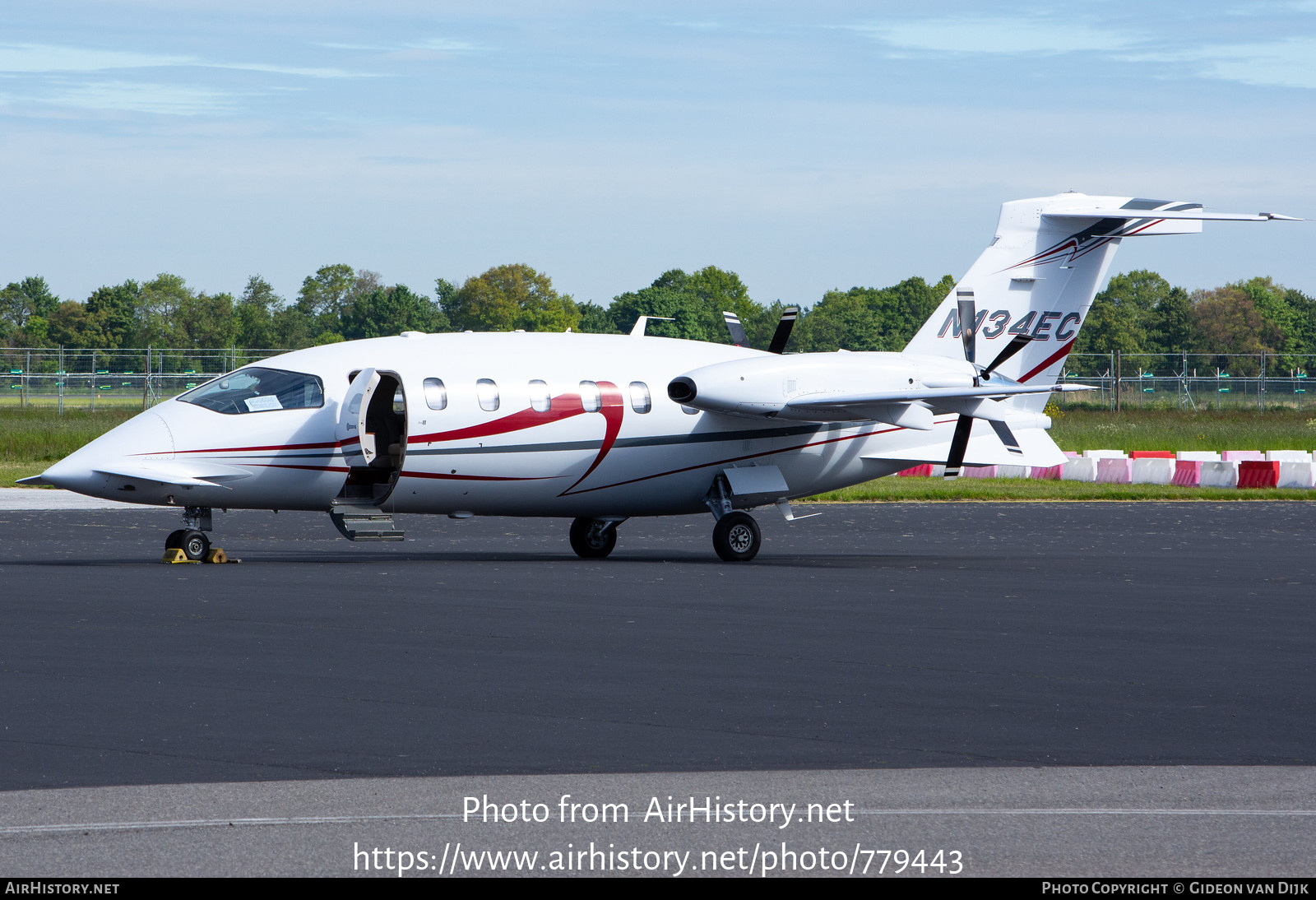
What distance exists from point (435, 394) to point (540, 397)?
1515 millimetres

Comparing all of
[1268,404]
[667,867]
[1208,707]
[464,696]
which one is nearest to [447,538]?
[464,696]

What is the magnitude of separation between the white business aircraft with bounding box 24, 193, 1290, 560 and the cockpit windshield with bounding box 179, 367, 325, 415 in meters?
0.03

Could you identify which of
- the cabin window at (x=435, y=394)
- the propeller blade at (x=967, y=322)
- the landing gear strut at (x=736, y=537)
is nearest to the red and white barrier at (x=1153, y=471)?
the propeller blade at (x=967, y=322)

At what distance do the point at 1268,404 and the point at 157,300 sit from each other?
103518 mm

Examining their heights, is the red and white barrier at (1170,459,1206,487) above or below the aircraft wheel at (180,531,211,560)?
above

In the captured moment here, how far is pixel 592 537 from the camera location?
76.8 ft

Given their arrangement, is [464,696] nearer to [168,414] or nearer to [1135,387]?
[168,414]

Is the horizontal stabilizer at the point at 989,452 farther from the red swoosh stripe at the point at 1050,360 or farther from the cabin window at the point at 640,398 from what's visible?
the cabin window at the point at 640,398

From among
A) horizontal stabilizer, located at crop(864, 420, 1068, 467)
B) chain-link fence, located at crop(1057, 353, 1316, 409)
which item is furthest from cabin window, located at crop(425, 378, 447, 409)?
chain-link fence, located at crop(1057, 353, 1316, 409)

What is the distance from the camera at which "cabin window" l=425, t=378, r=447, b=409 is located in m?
21.3

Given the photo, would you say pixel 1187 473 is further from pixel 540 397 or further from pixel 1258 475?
pixel 540 397

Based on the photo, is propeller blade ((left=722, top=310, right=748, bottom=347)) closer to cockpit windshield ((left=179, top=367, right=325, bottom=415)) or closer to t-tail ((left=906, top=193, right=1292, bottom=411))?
t-tail ((left=906, top=193, right=1292, bottom=411))

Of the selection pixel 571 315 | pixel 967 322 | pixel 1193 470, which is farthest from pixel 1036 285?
pixel 571 315
